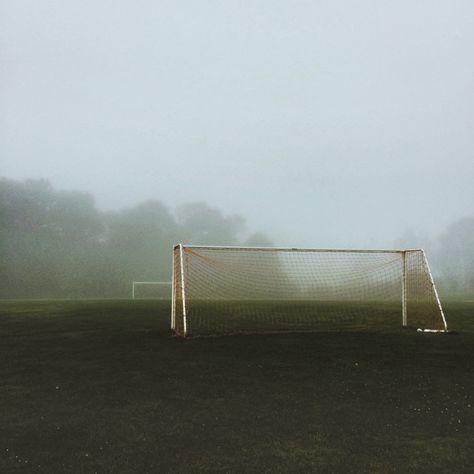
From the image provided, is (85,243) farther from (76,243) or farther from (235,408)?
(235,408)

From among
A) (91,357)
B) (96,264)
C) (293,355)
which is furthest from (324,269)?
(96,264)

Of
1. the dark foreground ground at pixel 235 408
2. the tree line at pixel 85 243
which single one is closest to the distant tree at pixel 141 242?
the tree line at pixel 85 243

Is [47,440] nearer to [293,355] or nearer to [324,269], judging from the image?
[293,355]

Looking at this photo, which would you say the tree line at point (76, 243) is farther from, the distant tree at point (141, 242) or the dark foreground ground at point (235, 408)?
the dark foreground ground at point (235, 408)

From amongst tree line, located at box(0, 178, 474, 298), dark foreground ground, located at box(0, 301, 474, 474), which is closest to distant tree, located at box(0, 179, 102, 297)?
tree line, located at box(0, 178, 474, 298)

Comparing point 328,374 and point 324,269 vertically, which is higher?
point 324,269

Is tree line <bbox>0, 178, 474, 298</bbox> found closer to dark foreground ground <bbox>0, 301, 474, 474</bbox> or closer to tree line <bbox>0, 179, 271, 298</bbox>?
tree line <bbox>0, 179, 271, 298</bbox>

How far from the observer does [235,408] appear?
3.60 metres

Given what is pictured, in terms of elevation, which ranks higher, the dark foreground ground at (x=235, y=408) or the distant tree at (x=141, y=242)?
the distant tree at (x=141, y=242)

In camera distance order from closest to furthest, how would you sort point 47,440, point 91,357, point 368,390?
point 47,440 < point 368,390 < point 91,357

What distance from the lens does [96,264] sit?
41.1 metres

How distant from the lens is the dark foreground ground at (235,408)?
2.64 metres

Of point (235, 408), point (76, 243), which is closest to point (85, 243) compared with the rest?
point (76, 243)

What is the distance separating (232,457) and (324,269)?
1337cm
